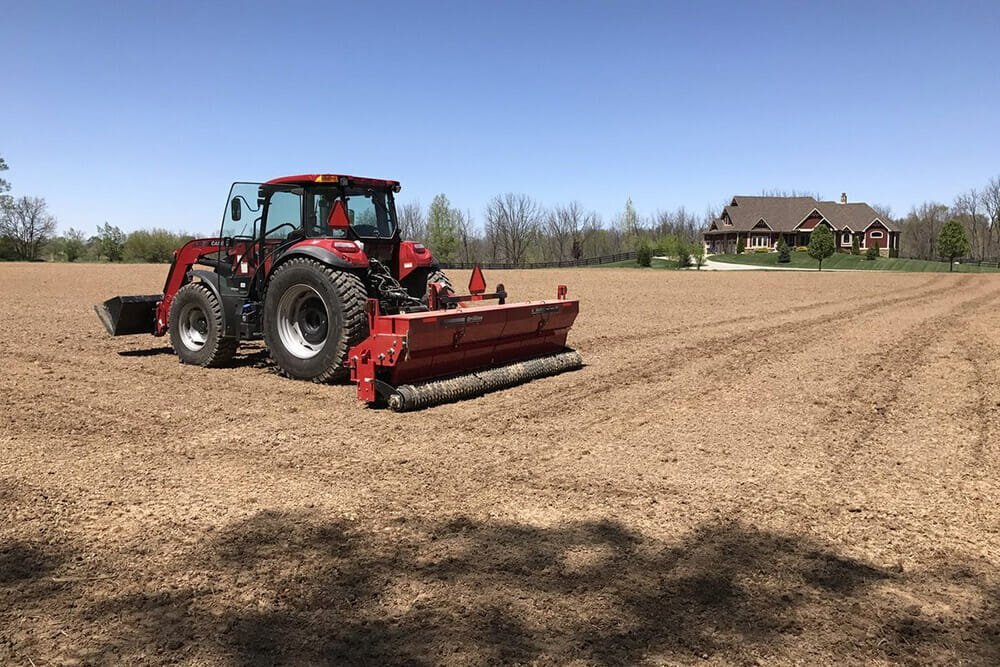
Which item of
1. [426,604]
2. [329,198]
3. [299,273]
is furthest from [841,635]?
[329,198]

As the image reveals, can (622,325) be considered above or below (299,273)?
below

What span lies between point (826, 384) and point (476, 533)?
5656mm

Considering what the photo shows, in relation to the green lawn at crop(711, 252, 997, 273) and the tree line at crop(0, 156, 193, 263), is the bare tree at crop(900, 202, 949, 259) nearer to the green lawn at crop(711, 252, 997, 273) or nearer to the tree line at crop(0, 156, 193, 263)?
the green lawn at crop(711, 252, 997, 273)

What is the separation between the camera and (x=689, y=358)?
33.2 ft

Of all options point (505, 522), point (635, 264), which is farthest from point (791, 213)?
point (505, 522)

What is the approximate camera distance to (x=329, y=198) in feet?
28.1

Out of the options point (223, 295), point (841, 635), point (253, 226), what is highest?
point (253, 226)

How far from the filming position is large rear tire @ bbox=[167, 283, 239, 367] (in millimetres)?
8945

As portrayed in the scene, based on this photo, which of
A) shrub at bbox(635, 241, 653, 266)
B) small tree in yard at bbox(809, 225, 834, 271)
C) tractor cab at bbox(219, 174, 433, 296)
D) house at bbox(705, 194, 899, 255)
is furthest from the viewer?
house at bbox(705, 194, 899, 255)

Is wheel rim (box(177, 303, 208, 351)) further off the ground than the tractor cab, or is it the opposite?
the tractor cab

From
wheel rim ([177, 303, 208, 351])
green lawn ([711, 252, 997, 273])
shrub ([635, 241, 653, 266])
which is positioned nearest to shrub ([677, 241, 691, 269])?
shrub ([635, 241, 653, 266])

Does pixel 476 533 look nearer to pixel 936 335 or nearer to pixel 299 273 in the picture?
pixel 299 273

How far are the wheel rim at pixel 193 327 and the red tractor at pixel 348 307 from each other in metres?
0.01

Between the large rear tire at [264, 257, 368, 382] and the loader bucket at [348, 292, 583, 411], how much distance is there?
46 centimetres
